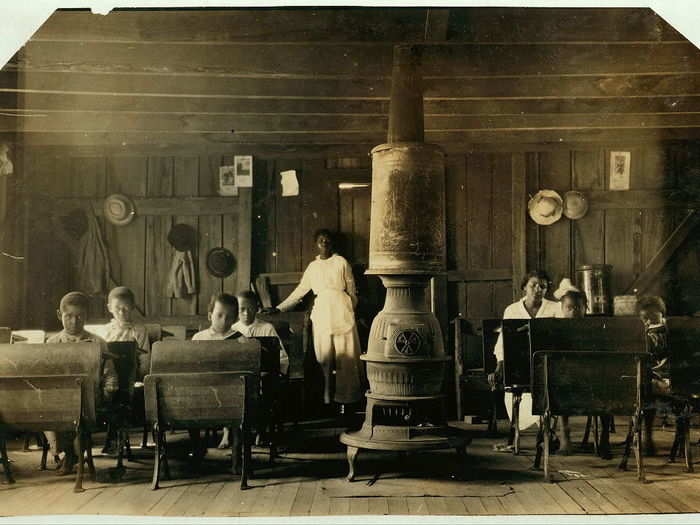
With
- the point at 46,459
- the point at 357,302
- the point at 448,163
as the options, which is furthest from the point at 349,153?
the point at 46,459

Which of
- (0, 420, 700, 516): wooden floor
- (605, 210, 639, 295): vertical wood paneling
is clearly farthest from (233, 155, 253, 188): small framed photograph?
(605, 210, 639, 295): vertical wood paneling

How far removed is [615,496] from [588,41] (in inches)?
130

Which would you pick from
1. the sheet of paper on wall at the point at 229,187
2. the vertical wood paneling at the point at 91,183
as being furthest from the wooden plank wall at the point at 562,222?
the vertical wood paneling at the point at 91,183

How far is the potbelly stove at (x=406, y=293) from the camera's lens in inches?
209

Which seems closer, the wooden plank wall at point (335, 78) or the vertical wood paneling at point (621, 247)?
the wooden plank wall at point (335, 78)

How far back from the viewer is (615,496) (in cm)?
473

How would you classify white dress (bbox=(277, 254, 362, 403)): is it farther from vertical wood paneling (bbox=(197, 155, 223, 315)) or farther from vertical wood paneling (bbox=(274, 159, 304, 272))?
vertical wood paneling (bbox=(197, 155, 223, 315))

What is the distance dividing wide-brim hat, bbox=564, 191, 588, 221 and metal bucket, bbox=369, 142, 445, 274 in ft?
11.5

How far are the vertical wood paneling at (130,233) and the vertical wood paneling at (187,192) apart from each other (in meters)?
0.36

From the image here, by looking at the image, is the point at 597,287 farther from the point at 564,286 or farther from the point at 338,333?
the point at 338,333

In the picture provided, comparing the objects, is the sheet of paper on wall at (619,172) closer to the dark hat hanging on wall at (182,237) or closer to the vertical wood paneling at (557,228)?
the vertical wood paneling at (557,228)

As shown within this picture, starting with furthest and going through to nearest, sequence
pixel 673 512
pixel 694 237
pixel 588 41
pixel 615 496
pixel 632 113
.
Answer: pixel 694 237
pixel 632 113
pixel 588 41
pixel 615 496
pixel 673 512

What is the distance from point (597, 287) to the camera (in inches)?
324

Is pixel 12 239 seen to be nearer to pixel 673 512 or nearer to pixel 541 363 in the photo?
pixel 541 363
